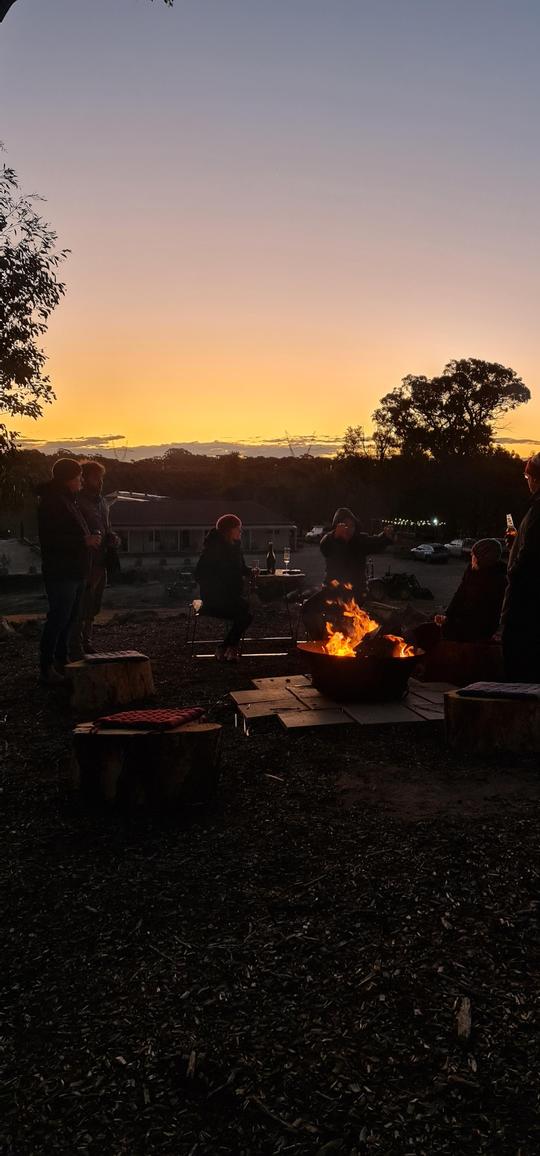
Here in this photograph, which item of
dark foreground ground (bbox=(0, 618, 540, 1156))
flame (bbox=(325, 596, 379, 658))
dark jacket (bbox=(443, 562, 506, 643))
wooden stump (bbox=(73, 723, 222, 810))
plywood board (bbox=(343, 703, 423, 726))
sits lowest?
dark foreground ground (bbox=(0, 618, 540, 1156))

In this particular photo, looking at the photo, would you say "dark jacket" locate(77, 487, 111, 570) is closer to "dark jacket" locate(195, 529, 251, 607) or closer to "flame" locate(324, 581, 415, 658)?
→ "dark jacket" locate(195, 529, 251, 607)

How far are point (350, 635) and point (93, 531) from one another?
293 centimetres

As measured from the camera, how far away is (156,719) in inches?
165

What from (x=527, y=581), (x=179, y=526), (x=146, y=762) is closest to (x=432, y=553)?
(x=179, y=526)

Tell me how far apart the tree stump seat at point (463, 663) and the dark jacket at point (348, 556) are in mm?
1884

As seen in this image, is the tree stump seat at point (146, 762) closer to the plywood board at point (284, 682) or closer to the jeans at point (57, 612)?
the plywood board at point (284, 682)

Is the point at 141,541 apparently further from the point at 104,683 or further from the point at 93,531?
the point at 104,683

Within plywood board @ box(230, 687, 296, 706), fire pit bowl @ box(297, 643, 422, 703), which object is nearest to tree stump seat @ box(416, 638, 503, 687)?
fire pit bowl @ box(297, 643, 422, 703)

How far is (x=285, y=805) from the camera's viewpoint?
4.17 metres

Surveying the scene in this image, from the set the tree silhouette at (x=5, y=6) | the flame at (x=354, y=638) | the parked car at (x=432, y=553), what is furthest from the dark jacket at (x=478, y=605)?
the parked car at (x=432, y=553)

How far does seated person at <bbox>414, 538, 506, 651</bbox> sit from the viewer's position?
21.6 ft

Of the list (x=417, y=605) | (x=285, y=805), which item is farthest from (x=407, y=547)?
(x=285, y=805)

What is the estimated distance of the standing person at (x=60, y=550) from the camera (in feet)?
21.9

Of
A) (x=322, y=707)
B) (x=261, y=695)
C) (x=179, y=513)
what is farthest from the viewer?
(x=179, y=513)
